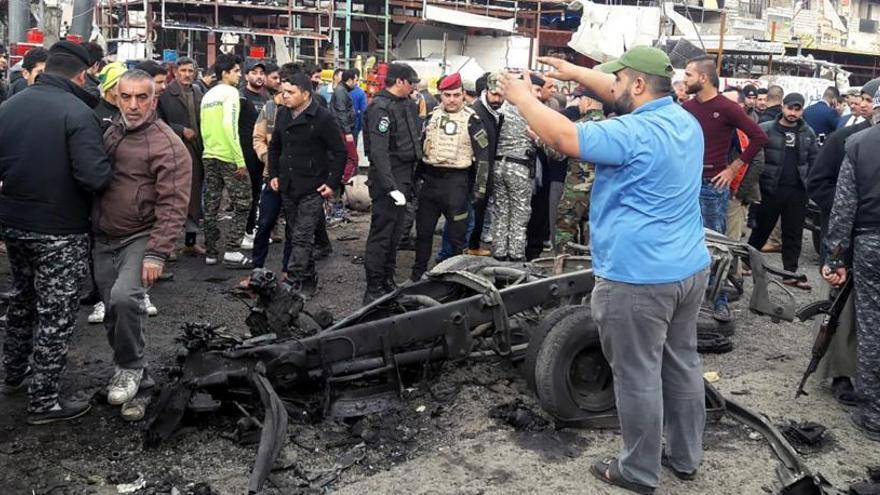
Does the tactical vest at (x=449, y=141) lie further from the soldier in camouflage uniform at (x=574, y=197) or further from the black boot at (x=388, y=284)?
the black boot at (x=388, y=284)

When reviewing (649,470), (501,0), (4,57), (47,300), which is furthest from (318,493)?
(501,0)

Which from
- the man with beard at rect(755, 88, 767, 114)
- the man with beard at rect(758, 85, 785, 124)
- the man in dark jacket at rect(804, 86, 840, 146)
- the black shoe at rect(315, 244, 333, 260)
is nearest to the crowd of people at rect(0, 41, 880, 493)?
the black shoe at rect(315, 244, 333, 260)

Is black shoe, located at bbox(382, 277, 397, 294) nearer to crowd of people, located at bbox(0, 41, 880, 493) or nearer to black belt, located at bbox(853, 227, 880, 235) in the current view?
crowd of people, located at bbox(0, 41, 880, 493)

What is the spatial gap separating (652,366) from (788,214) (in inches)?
236

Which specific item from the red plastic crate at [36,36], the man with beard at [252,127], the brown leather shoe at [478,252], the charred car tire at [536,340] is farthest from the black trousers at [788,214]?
the red plastic crate at [36,36]

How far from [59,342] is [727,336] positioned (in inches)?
191

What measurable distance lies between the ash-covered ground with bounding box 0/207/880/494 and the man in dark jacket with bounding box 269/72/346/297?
1665mm

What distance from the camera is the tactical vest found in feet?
24.2

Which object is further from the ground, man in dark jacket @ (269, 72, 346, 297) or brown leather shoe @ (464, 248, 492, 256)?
man in dark jacket @ (269, 72, 346, 297)

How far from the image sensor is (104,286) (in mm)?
4746

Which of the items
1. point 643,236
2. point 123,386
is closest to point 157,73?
point 123,386

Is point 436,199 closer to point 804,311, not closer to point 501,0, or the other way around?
point 804,311

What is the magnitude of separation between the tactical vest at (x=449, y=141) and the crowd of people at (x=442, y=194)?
0.02 m

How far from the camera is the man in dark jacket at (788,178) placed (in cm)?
865
